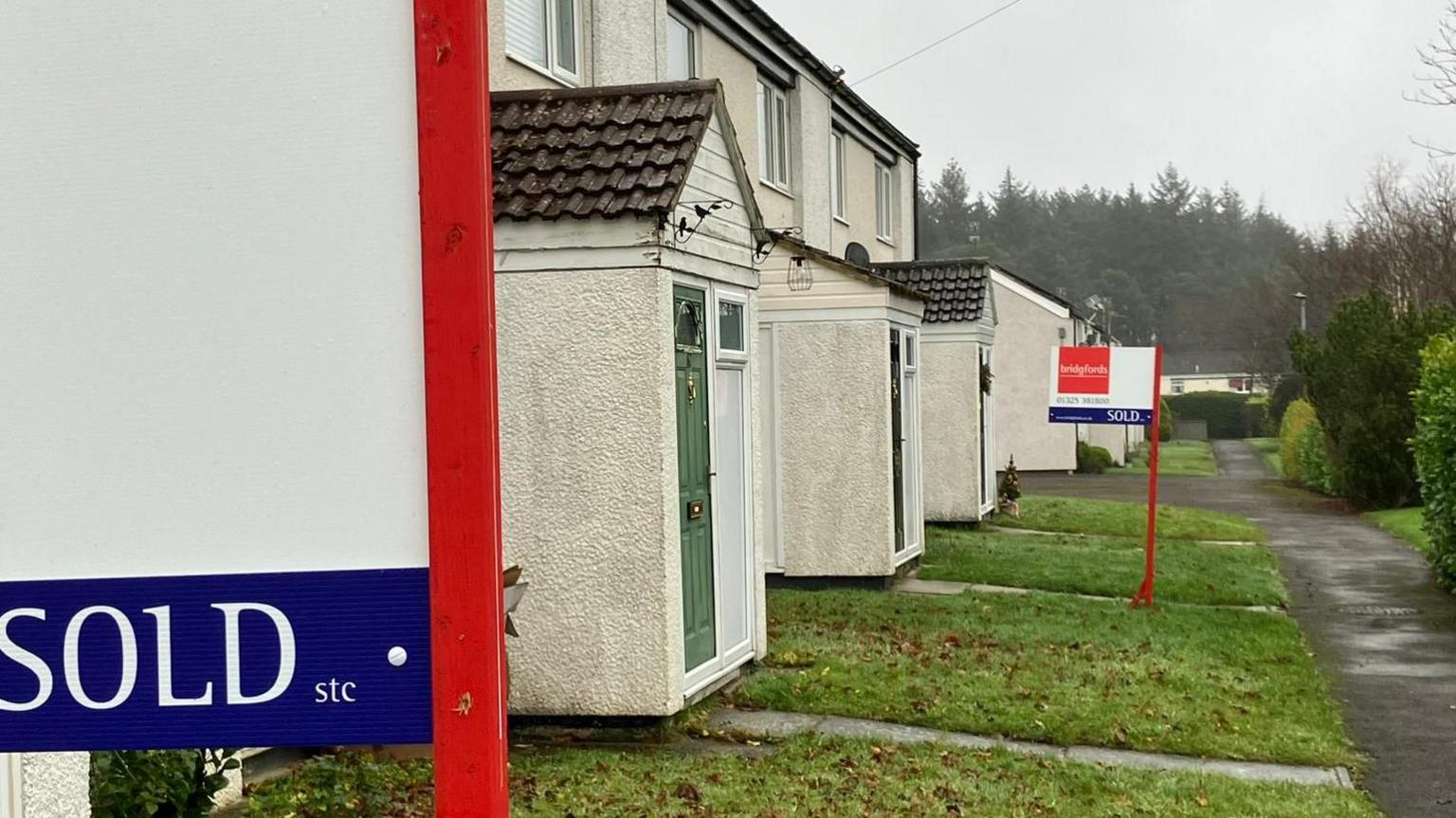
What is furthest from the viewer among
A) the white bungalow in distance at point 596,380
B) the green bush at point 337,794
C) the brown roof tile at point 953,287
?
the brown roof tile at point 953,287

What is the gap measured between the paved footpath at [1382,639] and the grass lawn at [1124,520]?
0.63 meters

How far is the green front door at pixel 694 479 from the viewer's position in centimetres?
892

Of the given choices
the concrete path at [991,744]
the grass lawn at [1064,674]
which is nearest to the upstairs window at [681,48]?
the grass lawn at [1064,674]

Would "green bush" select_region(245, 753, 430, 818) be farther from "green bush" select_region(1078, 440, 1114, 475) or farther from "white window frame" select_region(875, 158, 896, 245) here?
"green bush" select_region(1078, 440, 1114, 475)

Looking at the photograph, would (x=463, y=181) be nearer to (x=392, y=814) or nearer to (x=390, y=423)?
(x=390, y=423)

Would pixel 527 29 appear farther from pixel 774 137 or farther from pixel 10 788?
pixel 10 788

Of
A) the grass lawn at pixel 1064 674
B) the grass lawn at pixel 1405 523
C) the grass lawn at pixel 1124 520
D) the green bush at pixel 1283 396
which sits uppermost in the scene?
the green bush at pixel 1283 396

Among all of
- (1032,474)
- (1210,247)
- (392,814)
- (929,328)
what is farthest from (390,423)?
(1210,247)

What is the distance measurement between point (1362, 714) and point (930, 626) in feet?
12.0

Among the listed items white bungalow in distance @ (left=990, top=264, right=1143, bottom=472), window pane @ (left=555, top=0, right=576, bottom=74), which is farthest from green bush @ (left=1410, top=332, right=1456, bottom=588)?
white bungalow in distance @ (left=990, top=264, right=1143, bottom=472)

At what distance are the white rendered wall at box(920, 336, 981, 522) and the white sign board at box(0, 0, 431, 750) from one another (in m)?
19.7

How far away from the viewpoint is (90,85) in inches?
79.5

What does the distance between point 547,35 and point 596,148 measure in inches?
161

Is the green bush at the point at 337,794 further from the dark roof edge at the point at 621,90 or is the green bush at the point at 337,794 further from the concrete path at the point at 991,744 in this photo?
the dark roof edge at the point at 621,90
